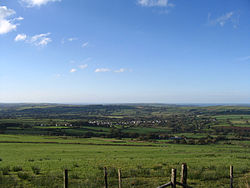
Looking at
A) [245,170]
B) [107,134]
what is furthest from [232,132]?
[245,170]

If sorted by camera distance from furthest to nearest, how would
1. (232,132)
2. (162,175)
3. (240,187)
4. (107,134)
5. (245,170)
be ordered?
1. (232,132)
2. (107,134)
3. (245,170)
4. (162,175)
5. (240,187)

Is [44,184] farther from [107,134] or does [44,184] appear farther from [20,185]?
[107,134]

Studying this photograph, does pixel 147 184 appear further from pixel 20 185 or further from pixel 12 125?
pixel 12 125

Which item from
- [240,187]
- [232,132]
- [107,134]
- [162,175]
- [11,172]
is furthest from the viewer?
[232,132]

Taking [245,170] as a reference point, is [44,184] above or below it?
above

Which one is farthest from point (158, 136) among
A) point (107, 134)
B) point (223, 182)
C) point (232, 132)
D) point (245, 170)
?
point (223, 182)

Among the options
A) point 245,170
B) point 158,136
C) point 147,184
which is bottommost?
point 158,136

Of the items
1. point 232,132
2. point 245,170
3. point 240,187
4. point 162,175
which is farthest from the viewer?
point 232,132

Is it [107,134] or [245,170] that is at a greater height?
[245,170]

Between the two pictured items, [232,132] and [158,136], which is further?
[232,132]
